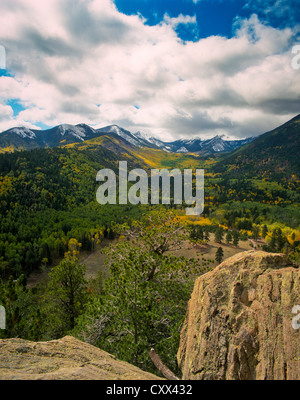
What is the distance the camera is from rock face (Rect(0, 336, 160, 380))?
21.8 ft

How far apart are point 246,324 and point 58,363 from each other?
7.33 meters

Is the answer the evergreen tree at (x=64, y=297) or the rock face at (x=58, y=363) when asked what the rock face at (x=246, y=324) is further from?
the evergreen tree at (x=64, y=297)

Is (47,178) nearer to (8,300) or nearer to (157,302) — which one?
(8,300)

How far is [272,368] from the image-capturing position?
6.44 meters

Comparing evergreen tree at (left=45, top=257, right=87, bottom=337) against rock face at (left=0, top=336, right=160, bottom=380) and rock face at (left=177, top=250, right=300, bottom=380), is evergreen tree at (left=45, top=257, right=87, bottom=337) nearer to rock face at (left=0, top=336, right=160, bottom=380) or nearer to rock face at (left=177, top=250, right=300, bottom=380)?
rock face at (left=0, top=336, right=160, bottom=380)

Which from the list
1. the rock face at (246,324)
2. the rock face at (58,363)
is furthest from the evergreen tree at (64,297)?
the rock face at (246,324)

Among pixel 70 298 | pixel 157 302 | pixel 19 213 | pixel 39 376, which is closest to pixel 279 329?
pixel 39 376

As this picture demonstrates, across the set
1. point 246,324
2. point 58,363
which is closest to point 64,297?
point 58,363

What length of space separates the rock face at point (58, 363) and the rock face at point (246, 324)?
2.38m

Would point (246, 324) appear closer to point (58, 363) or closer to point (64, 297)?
point (58, 363)

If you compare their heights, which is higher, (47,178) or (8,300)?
(47,178)

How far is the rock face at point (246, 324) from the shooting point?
21.7 ft
